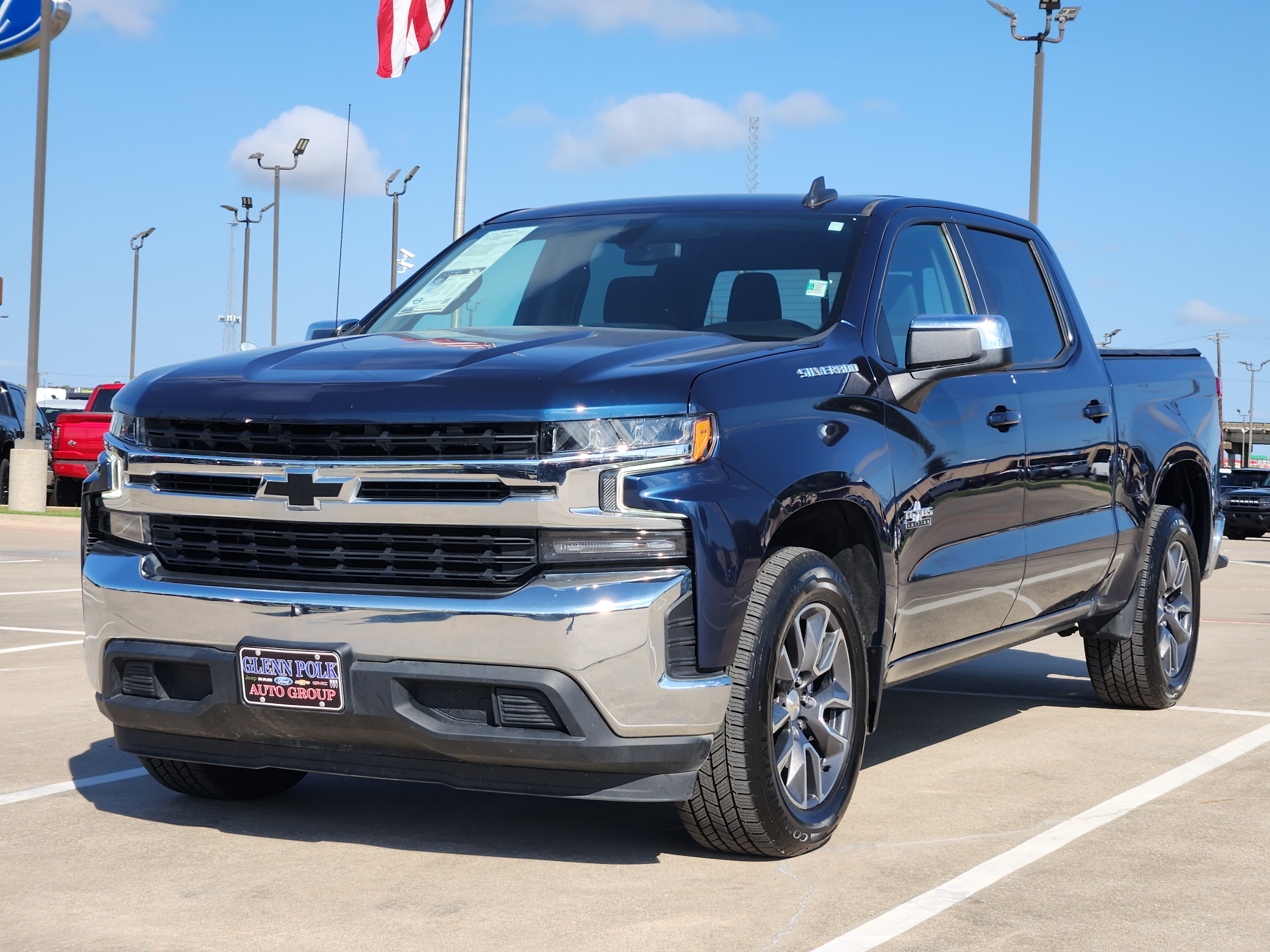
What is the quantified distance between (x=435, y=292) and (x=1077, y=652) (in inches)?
218

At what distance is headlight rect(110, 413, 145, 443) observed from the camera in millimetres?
4477

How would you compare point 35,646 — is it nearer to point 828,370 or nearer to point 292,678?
point 292,678

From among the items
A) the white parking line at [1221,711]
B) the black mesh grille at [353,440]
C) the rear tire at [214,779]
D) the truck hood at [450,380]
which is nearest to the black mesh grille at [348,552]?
the black mesh grille at [353,440]

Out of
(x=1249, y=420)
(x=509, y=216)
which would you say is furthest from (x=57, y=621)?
(x=1249, y=420)

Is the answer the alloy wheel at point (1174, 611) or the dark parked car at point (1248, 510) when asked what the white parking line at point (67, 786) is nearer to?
the alloy wheel at point (1174, 611)

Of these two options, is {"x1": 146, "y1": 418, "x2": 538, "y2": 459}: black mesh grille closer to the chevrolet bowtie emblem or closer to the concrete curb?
the chevrolet bowtie emblem

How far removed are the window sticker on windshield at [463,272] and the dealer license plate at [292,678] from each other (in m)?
1.94

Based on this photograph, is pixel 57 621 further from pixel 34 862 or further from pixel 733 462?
pixel 733 462

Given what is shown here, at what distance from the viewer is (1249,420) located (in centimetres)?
9900

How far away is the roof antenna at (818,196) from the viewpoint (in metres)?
5.68

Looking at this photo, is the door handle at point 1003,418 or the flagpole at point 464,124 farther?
the flagpole at point 464,124

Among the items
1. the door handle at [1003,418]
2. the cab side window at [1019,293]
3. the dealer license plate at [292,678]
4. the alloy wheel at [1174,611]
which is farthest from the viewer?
the alloy wheel at [1174,611]

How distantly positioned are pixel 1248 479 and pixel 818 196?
110 feet

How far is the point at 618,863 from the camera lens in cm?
446
